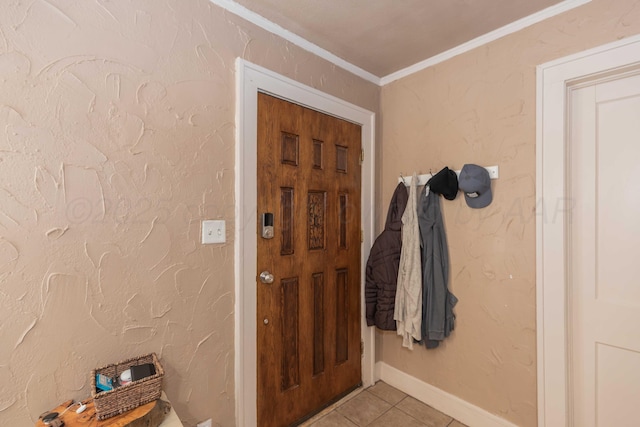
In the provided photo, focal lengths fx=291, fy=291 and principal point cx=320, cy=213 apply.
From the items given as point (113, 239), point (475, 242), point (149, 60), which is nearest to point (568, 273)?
point (475, 242)

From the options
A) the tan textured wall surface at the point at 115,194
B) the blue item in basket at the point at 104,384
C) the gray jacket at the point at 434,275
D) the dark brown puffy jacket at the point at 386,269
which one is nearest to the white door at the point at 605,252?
the gray jacket at the point at 434,275

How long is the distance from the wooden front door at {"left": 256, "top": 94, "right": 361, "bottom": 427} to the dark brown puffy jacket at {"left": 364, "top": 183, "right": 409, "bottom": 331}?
0.11 m

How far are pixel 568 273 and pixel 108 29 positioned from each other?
95.1 inches

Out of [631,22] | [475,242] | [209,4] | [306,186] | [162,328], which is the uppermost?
[209,4]

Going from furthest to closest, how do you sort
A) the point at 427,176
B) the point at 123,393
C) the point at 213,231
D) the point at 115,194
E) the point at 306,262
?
1. the point at 427,176
2. the point at 306,262
3. the point at 213,231
4. the point at 115,194
5. the point at 123,393

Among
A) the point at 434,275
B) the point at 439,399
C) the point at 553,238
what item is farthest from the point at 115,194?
the point at 439,399

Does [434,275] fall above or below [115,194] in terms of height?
below

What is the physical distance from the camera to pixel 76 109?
1095 mm

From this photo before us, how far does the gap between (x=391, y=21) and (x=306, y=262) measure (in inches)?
58.1

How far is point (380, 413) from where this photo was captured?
74.7 inches

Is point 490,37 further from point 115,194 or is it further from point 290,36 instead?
point 115,194

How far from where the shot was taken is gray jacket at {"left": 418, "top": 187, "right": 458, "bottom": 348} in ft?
5.99

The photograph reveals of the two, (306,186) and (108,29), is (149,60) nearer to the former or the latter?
(108,29)

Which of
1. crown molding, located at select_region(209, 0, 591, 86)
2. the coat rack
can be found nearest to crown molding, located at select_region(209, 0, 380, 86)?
crown molding, located at select_region(209, 0, 591, 86)
